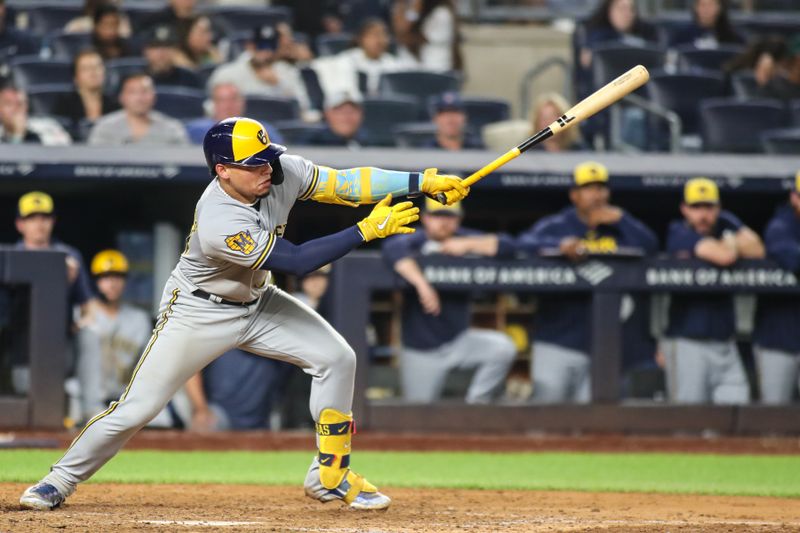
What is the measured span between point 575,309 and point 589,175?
863mm

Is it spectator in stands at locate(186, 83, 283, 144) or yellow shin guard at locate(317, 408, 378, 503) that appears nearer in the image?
yellow shin guard at locate(317, 408, 378, 503)

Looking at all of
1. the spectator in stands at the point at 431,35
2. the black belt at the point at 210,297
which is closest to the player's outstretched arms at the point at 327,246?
the black belt at the point at 210,297

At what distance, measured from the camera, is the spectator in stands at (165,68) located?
380 inches

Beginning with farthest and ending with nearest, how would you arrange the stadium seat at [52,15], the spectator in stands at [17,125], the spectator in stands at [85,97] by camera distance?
the stadium seat at [52,15]
the spectator in stands at [85,97]
the spectator in stands at [17,125]

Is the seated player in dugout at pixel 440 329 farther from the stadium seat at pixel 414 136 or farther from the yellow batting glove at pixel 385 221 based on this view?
the yellow batting glove at pixel 385 221

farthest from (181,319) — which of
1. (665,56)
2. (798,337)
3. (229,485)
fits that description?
(665,56)

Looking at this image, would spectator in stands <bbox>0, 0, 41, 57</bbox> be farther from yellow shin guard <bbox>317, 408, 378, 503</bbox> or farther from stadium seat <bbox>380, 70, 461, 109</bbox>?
yellow shin guard <bbox>317, 408, 378, 503</bbox>

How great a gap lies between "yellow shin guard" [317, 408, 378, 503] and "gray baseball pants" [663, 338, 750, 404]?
346 centimetres

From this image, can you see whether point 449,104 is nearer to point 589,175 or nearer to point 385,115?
point 385,115

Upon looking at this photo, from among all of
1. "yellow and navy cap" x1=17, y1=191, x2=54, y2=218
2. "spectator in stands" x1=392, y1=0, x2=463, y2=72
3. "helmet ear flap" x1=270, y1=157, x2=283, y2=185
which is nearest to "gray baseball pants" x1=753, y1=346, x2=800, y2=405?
"spectator in stands" x1=392, y1=0, x2=463, y2=72

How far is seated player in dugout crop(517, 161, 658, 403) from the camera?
821cm

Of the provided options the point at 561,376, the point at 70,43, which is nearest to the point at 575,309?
the point at 561,376

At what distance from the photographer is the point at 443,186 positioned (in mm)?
5035

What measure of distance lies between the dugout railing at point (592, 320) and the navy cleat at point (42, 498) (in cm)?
328
